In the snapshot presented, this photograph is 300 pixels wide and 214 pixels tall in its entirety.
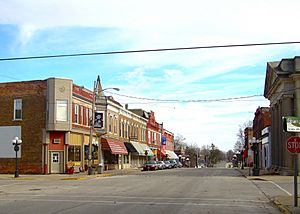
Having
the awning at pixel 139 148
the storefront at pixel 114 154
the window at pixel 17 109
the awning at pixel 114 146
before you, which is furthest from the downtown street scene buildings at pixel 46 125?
the awning at pixel 139 148

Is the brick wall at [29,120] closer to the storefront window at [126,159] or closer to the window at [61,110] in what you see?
the window at [61,110]

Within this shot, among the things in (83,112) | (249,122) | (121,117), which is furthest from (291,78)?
(249,122)

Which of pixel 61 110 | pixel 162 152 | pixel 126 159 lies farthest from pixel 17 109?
pixel 162 152

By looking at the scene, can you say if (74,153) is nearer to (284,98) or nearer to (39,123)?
(39,123)

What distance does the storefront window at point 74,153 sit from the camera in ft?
150

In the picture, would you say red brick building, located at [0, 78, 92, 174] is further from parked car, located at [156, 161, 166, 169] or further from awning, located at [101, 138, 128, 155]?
parked car, located at [156, 161, 166, 169]

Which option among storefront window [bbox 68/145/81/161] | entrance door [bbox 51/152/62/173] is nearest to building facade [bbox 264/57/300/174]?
storefront window [bbox 68/145/81/161]

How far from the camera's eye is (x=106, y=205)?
1655 centimetres

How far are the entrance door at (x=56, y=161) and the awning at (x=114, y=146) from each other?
11334 millimetres

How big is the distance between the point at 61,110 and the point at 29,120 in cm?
337

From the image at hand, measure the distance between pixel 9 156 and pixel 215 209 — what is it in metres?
34.5

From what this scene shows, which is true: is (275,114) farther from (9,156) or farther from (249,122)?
(249,122)

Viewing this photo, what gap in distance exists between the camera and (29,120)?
44906 mm

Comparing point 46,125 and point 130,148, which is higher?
point 46,125
